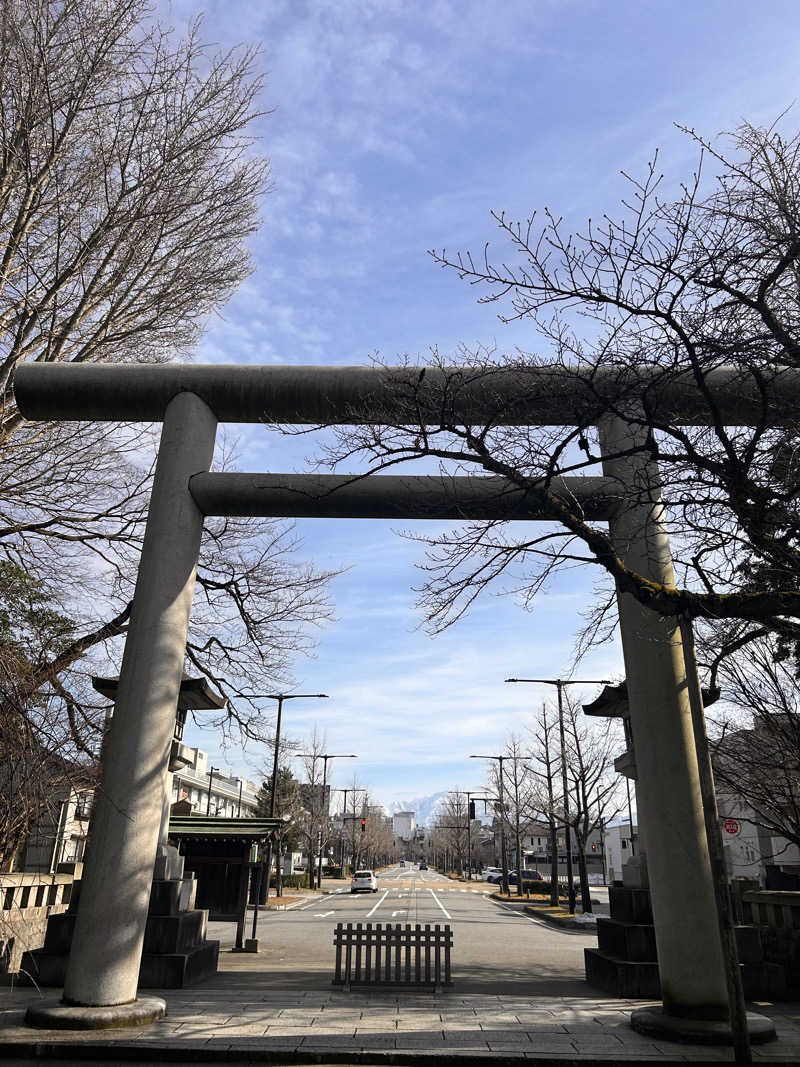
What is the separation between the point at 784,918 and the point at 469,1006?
5442 millimetres

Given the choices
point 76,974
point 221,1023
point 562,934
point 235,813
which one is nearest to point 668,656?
point 221,1023

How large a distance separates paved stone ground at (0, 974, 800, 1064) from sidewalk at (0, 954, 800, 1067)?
12mm

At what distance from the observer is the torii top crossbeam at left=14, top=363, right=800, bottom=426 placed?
9.33 m

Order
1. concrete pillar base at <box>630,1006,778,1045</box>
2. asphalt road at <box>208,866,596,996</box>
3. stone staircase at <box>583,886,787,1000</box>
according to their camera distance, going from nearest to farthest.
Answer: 1. concrete pillar base at <box>630,1006,778,1045</box>
2. stone staircase at <box>583,886,787,1000</box>
3. asphalt road at <box>208,866,596,996</box>

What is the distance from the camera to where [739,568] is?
7.41 metres

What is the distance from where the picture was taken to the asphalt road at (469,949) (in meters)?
11.8

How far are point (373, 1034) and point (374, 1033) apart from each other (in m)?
0.05

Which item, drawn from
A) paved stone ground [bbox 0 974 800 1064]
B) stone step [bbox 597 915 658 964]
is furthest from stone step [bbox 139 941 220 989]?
stone step [bbox 597 915 658 964]

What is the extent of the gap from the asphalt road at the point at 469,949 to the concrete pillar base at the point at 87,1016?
12.7 ft

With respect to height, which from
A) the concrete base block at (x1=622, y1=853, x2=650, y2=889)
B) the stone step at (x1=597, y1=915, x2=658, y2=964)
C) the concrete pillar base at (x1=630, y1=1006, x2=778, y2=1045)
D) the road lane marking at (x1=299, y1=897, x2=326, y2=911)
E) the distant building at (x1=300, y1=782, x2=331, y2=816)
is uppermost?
the distant building at (x1=300, y1=782, x2=331, y2=816)

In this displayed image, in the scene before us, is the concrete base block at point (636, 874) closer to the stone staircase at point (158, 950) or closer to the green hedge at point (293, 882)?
the stone staircase at point (158, 950)

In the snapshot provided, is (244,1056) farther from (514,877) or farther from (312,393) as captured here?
(514,877)

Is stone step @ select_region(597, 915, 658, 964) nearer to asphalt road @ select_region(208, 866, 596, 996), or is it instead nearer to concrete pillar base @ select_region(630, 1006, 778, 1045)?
asphalt road @ select_region(208, 866, 596, 996)

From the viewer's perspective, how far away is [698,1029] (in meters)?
7.66
